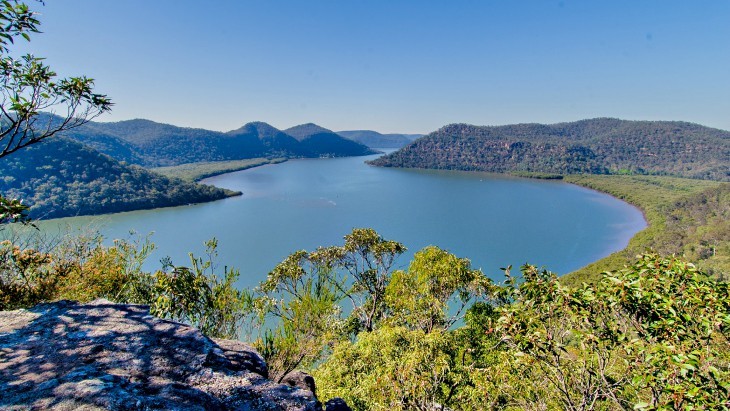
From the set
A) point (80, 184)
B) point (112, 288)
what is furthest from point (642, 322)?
point (80, 184)

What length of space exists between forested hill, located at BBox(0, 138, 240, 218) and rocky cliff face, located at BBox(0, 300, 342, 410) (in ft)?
318

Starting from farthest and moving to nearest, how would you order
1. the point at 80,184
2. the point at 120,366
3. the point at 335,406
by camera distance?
the point at 80,184 < the point at 335,406 < the point at 120,366

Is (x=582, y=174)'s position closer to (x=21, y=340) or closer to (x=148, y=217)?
(x=148, y=217)

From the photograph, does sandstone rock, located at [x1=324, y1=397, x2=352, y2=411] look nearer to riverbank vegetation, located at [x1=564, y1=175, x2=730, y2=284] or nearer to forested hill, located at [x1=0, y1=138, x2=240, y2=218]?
riverbank vegetation, located at [x1=564, y1=175, x2=730, y2=284]

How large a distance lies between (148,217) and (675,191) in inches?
6849

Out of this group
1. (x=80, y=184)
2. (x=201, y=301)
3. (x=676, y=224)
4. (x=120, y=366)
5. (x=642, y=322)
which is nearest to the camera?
(x=120, y=366)

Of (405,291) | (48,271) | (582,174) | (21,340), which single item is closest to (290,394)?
(21,340)

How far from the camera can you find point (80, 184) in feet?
303

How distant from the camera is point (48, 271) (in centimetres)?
914

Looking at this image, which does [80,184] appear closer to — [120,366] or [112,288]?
[112,288]

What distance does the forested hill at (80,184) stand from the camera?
8400cm

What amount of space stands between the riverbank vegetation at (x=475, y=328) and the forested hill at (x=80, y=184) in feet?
300

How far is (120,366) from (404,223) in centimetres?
8166

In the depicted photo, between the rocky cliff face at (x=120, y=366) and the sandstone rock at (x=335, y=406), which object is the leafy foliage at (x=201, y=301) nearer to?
the rocky cliff face at (x=120, y=366)
